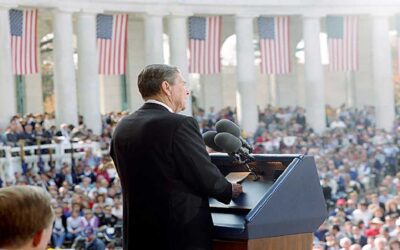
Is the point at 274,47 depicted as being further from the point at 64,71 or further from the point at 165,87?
the point at 165,87

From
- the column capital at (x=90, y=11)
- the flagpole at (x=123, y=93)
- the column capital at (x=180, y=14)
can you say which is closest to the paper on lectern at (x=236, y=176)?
the column capital at (x=90, y=11)

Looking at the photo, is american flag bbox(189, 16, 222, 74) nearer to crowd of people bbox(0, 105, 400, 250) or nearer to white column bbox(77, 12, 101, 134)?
crowd of people bbox(0, 105, 400, 250)

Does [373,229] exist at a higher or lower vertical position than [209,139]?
lower

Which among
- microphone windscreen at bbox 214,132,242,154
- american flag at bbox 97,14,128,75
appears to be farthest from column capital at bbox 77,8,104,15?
microphone windscreen at bbox 214,132,242,154

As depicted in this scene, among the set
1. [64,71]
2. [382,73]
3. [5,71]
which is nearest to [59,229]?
[5,71]

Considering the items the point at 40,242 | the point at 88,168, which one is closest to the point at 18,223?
the point at 40,242

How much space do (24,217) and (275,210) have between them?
1.72m

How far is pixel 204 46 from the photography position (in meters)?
34.7

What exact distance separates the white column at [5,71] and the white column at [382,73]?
16942 millimetres

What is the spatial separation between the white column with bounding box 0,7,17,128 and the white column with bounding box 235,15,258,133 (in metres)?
10.9

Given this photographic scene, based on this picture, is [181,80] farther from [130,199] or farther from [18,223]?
[18,223]

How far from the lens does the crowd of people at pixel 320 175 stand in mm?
15805

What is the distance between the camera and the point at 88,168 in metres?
22.5

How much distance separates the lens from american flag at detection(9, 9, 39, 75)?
2923 cm
